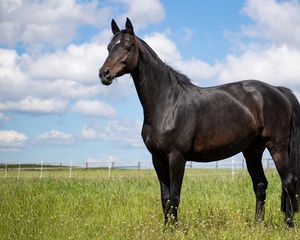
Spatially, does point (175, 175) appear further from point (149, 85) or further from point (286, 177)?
point (286, 177)

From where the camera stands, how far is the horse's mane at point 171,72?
6613 mm

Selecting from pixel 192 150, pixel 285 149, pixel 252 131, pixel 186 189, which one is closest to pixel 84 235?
pixel 192 150

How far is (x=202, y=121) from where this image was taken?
6.63 meters

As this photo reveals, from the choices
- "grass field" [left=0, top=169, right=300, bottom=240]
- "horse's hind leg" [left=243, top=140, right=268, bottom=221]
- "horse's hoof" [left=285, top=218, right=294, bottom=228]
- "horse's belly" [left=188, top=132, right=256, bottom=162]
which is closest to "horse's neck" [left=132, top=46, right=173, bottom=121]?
"horse's belly" [left=188, top=132, right=256, bottom=162]

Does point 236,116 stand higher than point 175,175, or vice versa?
point 236,116

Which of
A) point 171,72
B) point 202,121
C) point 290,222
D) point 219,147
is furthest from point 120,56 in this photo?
point 290,222

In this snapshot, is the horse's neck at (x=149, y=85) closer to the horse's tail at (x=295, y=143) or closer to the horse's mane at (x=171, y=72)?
the horse's mane at (x=171, y=72)

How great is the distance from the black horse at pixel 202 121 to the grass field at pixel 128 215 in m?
0.57

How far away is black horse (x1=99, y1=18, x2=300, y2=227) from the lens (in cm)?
630

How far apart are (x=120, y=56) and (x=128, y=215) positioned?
343 cm

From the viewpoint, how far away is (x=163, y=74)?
6637 millimetres

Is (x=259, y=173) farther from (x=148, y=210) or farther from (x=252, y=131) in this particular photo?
(x=148, y=210)

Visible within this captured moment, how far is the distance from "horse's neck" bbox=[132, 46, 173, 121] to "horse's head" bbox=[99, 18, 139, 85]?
0.16 m

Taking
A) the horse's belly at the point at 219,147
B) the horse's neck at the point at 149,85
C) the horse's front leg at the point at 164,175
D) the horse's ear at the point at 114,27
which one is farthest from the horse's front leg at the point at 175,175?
the horse's ear at the point at 114,27
